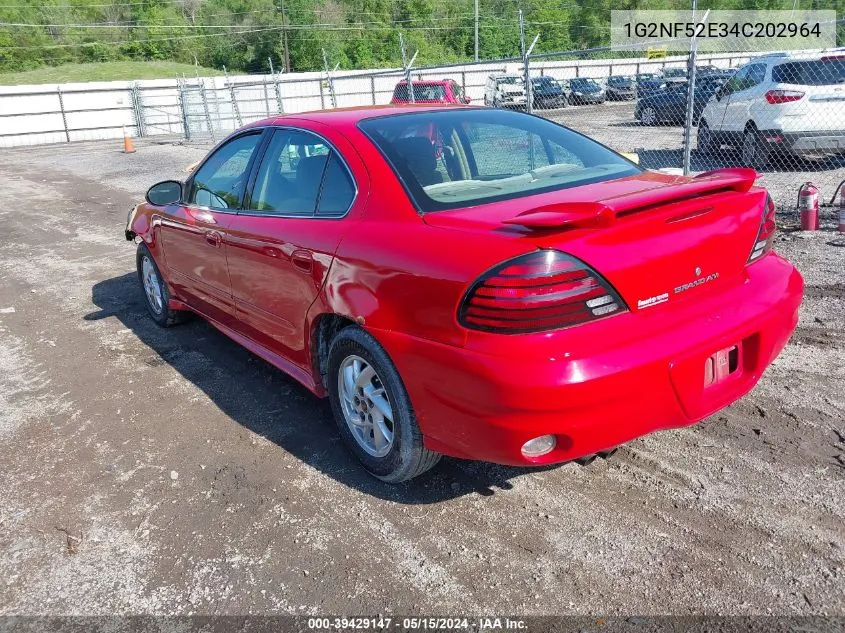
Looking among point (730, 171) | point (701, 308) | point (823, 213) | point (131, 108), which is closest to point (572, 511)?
point (701, 308)

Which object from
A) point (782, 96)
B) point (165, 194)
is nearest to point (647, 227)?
point (165, 194)

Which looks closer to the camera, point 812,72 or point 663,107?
point 812,72

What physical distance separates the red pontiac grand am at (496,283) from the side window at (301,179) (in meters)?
0.01

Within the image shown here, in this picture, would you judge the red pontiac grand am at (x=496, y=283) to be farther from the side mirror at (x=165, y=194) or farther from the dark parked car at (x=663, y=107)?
the dark parked car at (x=663, y=107)

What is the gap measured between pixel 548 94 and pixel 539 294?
80.8ft

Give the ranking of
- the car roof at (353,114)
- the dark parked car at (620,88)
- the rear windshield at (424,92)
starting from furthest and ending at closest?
the dark parked car at (620,88)
the rear windshield at (424,92)
the car roof at (353,114)

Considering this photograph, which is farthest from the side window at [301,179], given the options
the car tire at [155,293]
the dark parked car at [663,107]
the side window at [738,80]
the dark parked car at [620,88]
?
the dark parked car at [620,88]

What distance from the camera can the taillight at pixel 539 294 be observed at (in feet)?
7.90

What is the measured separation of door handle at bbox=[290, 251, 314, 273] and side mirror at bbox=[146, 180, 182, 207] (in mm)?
1853

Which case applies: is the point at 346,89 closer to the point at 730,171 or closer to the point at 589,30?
the point at 730,171

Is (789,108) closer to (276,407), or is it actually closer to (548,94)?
(276,407)

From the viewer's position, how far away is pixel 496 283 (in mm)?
2436

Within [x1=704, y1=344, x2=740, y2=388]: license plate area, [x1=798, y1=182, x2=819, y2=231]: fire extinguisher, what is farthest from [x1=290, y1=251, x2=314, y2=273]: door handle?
[x1=798, y1=182, x2=819, y2=231]: fire extinguisher

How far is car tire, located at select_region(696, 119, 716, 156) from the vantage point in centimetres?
1199
